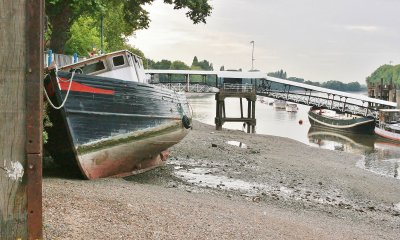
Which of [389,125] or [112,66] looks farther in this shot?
[389,125]

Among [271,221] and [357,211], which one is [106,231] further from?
[357,211]

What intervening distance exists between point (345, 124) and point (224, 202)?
45.6 metres

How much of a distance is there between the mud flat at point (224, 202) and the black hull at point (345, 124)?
1217 inches

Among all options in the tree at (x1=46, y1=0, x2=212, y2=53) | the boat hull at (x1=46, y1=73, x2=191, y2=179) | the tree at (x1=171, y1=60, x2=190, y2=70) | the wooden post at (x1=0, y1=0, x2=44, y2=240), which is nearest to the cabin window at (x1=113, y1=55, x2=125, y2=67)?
the boat hull at (x1=46, y1=73, x2=191, y2=179)

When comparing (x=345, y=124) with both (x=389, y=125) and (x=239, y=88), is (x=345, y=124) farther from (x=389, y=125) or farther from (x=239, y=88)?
(x=239, y=88)

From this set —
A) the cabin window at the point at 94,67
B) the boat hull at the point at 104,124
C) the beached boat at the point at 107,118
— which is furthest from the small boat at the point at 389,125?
the cabin window at the point at 94,67

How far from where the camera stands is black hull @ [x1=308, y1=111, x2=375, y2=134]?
50284mm

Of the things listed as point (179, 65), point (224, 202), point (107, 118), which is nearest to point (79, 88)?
point (107, 118)

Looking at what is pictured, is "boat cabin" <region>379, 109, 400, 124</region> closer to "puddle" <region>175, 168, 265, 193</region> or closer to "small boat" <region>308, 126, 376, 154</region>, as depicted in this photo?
"small boat" <region>308, 126, 376, 154</region>

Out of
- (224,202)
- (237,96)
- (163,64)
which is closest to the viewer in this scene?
(224,202)

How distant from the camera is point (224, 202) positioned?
35.8 feet

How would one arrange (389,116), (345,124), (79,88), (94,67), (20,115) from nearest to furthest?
(20,115), (79,88), (94,67), (389,116), (345,124)

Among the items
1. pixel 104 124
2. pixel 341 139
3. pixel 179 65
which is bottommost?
pixel 341 139

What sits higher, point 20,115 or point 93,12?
point 93,12
